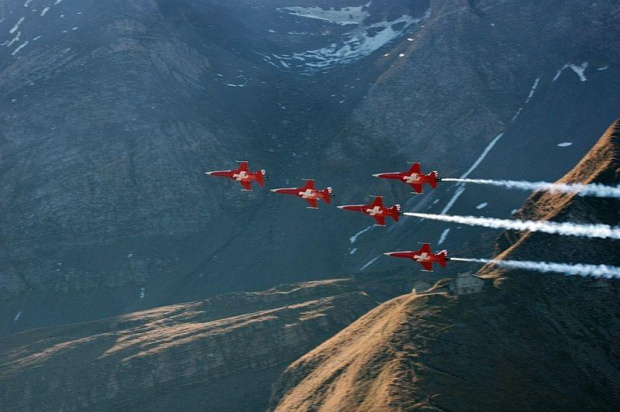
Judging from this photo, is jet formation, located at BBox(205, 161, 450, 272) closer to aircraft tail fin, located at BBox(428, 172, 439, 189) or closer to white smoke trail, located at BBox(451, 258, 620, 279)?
aircraft tail fin, located at BBox(428, 172, 439, 189)

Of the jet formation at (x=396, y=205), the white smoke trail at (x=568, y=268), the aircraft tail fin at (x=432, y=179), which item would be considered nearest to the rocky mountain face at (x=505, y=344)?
the white smoke trail at (x=568, y=268)

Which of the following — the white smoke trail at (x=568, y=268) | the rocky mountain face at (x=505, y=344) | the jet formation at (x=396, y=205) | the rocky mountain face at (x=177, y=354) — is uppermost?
the jet formation at (x=396, y=205)

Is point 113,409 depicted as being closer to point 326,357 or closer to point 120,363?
point 120,363

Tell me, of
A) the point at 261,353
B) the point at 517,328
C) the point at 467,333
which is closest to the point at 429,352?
the point at 467,333

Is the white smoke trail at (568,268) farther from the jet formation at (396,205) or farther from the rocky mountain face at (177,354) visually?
the rocky mountain face at (177,354)

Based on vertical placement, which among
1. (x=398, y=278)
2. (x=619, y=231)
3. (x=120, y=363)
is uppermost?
(x=619, y=231)

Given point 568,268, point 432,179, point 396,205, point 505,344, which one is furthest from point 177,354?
point 568,268
